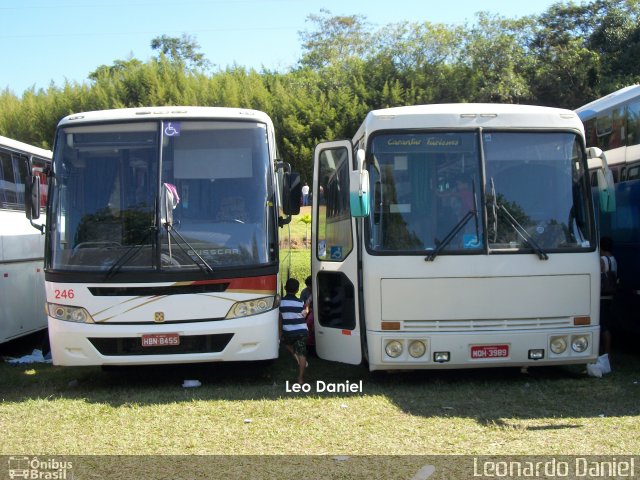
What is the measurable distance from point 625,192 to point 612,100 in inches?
59.9

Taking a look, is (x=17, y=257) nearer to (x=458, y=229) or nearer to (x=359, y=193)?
(x=359, y=193)

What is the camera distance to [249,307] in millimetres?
7930

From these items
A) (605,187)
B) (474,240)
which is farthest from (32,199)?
(605,187)

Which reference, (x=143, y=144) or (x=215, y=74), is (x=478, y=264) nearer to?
(x=143, y=144)

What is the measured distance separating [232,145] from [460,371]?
12.8 ft

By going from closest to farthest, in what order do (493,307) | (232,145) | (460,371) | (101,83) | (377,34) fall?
(493,307), (232,145), (460,371), (101,83), (377,34)

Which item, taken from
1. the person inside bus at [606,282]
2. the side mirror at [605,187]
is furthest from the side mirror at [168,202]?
the person inside bus at [606,282]

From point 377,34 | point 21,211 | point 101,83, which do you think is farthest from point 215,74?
point 21,211

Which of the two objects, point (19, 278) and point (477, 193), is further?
point (19, 278)

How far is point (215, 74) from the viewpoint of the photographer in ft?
121

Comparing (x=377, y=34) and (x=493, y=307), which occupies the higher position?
(x=377, y=34)

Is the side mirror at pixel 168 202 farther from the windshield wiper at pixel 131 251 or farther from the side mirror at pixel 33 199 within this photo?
the side mirror at pixel 33 199

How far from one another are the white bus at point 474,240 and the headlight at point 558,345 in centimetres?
1

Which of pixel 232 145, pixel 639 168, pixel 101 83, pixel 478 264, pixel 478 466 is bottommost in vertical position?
pixel 478 466
